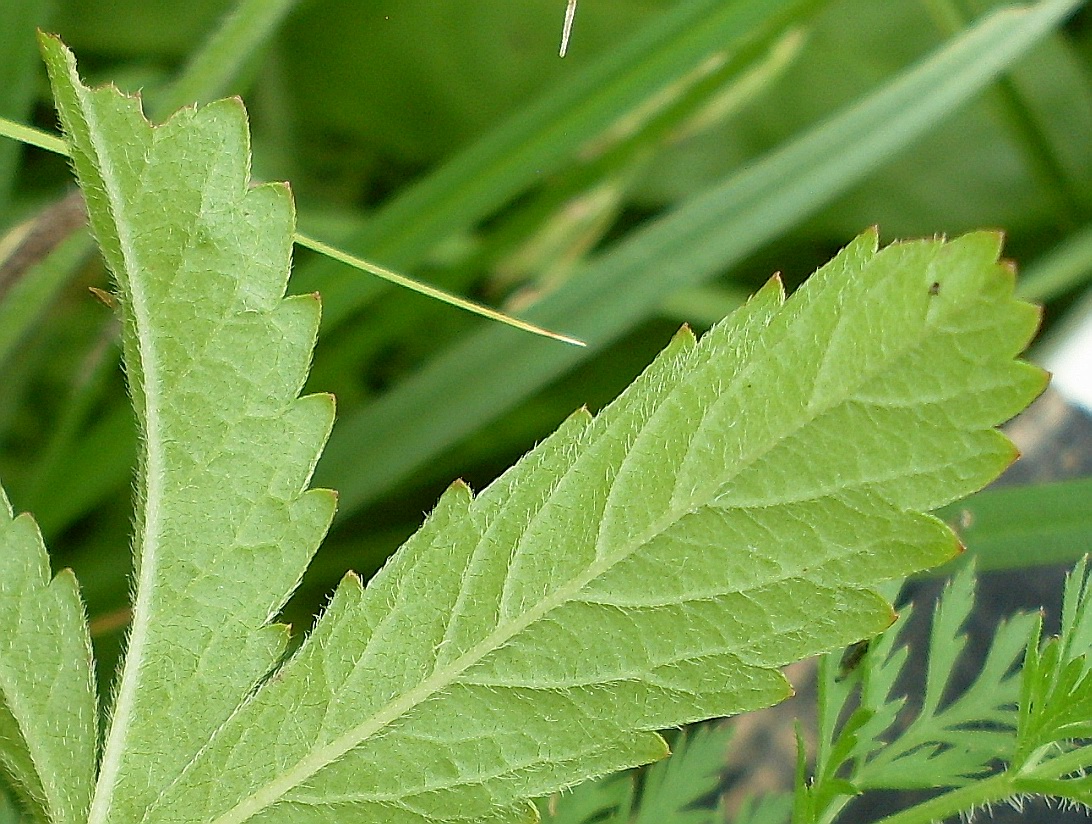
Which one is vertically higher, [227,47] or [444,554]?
[227,47]

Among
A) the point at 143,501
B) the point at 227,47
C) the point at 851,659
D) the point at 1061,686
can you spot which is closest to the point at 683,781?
the point at 851,659

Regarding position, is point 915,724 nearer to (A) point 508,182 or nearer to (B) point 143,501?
(B) point 143,501

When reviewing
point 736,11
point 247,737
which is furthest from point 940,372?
point 736,11

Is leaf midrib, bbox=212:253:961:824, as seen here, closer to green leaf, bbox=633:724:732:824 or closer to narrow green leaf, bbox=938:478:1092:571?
green leaf, bbox=633:724:732:824

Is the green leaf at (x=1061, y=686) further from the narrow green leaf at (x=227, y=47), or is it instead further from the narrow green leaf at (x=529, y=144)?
the narrow green leaf at (x=227, y=47)

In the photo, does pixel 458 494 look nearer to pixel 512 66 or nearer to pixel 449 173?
pixel 449 173

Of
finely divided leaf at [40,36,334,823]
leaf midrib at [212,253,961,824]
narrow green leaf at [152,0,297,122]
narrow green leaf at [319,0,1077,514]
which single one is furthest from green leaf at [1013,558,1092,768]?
narrow green leaf at [152,0,297,122]

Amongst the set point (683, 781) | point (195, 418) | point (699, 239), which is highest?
point (699, 239)
